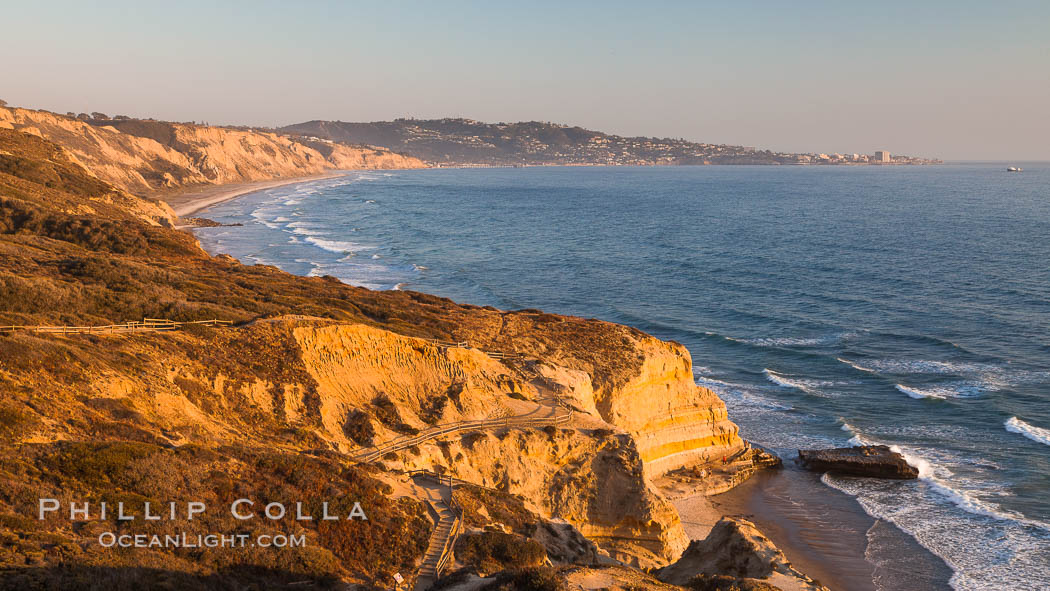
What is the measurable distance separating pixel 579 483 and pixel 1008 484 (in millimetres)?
20708

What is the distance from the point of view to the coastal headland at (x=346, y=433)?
15617 mm

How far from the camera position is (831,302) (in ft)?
215

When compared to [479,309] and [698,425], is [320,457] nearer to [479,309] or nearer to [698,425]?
[698,425]

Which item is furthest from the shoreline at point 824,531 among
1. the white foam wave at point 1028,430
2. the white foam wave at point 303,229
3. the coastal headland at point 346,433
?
the white foam wave at point 303,229

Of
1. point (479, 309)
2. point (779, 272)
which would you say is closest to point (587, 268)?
point (779, 272)

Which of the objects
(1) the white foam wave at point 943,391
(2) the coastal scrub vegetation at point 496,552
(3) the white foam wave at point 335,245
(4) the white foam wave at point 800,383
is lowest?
(4) the white foam wave at point 800,383

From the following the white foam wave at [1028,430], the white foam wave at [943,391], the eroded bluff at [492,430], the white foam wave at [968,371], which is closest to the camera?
the eroded bluff at [492,430]

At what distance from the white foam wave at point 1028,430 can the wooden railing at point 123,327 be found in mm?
37436

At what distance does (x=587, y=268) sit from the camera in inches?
3305

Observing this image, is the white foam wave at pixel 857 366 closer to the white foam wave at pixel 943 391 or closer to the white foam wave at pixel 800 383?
the white foam wave at pixel 943 391

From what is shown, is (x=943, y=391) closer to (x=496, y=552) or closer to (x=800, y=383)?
(x=800, y=383)

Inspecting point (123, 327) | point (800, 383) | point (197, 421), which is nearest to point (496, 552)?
point (197, 421)

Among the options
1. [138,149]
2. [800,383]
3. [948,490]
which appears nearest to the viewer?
[948,490]

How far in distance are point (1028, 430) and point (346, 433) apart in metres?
34.0
